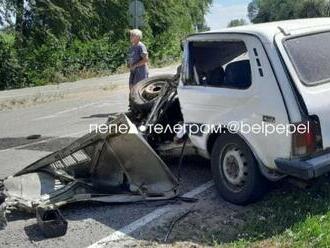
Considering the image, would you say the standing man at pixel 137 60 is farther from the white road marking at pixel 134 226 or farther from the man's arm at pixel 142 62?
the white road marking at pixel 134 226

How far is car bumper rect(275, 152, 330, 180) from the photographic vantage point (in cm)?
472

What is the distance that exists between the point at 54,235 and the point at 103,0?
23.5 m

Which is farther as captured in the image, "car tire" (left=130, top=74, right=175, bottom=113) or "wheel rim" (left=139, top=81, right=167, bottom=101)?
"wheel rim" (left=139, top=81, right=167, bottom=101)

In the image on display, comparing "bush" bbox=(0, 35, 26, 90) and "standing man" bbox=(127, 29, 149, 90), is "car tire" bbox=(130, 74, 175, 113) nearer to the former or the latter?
"standing man" bbox=(127, 29, 149, 90)

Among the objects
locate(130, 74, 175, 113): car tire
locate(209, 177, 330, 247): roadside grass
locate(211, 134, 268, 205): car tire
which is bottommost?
locate(209, 177, 330, 247): roadside grass

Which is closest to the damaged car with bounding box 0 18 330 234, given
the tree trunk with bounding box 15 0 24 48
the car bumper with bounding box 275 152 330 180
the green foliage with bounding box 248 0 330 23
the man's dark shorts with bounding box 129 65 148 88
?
the car bumper with bounding box 275 152 330 180

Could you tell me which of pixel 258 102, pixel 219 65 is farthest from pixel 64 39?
pixel 258 102

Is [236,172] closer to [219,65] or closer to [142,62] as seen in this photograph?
[219,65]

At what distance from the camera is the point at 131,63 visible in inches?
425

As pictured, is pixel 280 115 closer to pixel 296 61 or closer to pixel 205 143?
pixel 296 61

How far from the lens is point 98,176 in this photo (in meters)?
6.11

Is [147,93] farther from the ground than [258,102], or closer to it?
closer to it

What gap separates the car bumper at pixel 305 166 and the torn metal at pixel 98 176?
4.50 ft

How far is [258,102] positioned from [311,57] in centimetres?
70
